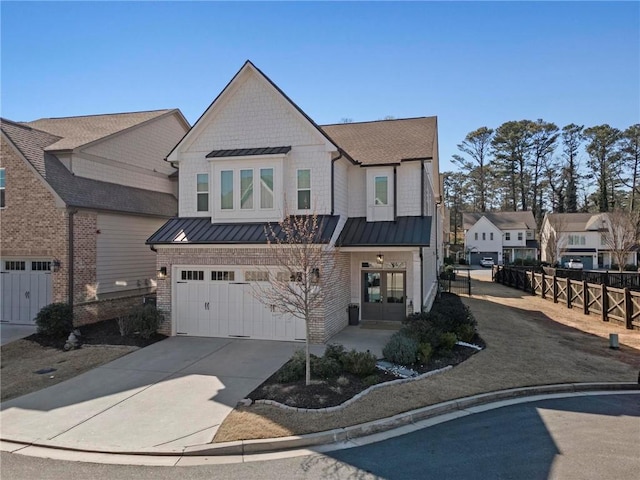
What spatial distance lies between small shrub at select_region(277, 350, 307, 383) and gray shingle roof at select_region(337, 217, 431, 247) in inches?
230

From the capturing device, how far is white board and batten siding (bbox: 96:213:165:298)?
1667cm

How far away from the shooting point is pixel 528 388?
9203 mm

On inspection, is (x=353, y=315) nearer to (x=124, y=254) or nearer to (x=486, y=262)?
(x=124, y=254)

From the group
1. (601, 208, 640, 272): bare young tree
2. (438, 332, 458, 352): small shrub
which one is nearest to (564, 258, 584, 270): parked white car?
(601, 208, 640, 272): bare young tree

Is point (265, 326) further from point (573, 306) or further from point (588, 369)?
point (573, 306)

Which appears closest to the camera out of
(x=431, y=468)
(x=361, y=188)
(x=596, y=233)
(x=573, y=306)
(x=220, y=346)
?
(x=431, y=468)

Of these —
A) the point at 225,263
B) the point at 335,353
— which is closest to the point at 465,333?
the point at 335,353

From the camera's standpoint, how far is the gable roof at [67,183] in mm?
15841

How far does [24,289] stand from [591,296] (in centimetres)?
2471

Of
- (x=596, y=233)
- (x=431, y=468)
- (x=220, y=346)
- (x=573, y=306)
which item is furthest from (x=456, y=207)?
(x=431, y=468)

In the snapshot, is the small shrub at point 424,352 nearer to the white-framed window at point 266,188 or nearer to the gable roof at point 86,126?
the white-framed window at point 266,188

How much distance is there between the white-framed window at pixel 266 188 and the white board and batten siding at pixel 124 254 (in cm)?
697

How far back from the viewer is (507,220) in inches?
2576

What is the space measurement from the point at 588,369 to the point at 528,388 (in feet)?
9.44
